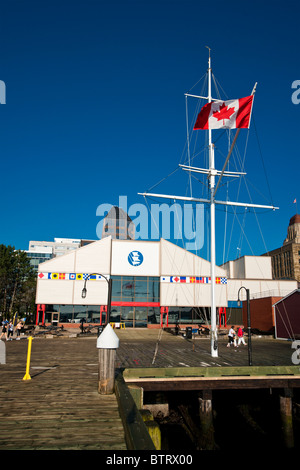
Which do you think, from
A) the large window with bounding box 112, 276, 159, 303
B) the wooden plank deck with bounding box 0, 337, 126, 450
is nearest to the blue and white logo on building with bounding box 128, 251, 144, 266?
the large window with bounding box 112, 276, 159, 303

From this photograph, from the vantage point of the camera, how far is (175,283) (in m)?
47.6

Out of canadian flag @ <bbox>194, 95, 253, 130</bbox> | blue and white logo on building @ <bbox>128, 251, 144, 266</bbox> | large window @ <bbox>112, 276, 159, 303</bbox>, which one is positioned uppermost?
canadian flag @ <bbox>194, 95, 253, 130</bbox>

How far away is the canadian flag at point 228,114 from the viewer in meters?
15.9

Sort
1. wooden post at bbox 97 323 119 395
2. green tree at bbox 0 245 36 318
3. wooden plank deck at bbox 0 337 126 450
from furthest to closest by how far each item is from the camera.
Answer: green tree at bbox 0 245 36 318
wooden post at bbox 97 323 119 395
wooden plank deck at bbox 0 337 126 450

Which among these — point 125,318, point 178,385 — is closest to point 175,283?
point 125,318

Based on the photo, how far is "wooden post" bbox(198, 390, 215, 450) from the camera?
11.7 metres

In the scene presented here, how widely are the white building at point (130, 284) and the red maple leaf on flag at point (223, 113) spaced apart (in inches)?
1255

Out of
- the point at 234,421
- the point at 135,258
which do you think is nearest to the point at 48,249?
the point at 135,258

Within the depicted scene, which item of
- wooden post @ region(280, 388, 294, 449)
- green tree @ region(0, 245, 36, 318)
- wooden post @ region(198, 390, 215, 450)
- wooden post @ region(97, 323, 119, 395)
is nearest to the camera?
wooden post @ region(97, 323, 119, 395)

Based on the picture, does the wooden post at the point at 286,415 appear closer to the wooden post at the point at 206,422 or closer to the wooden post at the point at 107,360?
the wooden post at the point at 206,422

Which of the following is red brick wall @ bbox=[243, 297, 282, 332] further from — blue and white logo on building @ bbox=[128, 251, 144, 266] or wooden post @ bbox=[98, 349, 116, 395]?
wooden post @ bbox=[98, 349, 116, 395]

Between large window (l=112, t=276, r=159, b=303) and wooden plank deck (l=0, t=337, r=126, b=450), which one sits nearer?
wooden plank deck (l=0, t=337, r=126, b=450)

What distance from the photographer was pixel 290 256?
11294 cm
